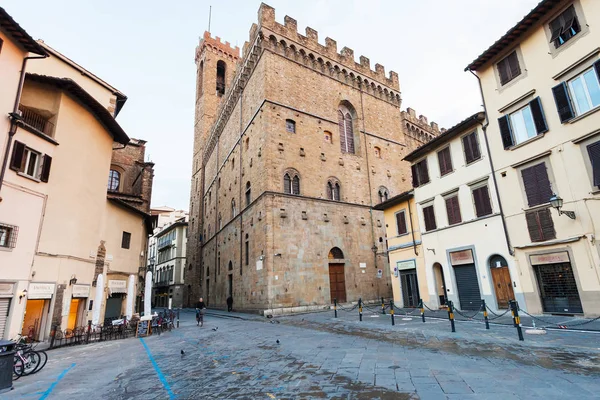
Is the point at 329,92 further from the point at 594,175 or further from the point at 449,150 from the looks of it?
the point at 594,175

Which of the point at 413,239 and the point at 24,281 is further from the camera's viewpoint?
the point at 413,239

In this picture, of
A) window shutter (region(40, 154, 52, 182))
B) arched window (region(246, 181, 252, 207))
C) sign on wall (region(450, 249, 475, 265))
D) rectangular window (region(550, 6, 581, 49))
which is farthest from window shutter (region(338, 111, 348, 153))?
window shutter (region(40, 154, 52, 182))

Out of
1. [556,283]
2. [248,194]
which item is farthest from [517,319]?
[248,194]

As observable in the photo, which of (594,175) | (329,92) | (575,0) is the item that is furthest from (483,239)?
(329,92)

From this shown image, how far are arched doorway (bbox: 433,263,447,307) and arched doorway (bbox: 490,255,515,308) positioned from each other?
291 centimetres

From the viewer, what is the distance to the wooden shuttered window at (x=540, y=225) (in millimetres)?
11984

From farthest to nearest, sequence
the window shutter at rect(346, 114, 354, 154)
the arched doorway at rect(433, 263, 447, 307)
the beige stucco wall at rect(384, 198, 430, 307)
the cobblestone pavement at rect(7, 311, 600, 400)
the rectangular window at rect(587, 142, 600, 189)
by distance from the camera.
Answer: the window shutter at rect(346, 114, 354, 154), the beige stucco wall at rect(384, 198, 430, 307), the arched doorway at rect(433, 263, 447, 307), the rectangular window at rect(587, 142, 600, 189), the cobblestone pavement at rect(7, 311, 600, 400)

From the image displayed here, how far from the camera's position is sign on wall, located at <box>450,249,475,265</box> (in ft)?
49.2

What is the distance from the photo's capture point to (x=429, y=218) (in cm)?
1736

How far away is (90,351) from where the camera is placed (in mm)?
10703

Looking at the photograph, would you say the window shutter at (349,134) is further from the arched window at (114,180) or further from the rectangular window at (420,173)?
the arched window at (114,180)

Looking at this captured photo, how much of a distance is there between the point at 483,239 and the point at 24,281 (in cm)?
1881

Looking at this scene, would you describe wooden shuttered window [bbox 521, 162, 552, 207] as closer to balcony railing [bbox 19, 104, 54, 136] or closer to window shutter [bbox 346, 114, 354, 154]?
window shutter [bbox 346, 114, 354, 154]

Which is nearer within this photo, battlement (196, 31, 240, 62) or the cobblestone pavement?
the cobblestone pavement
